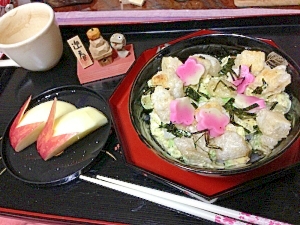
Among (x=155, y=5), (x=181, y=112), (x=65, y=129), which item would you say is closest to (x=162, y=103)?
(x=181, y=112)

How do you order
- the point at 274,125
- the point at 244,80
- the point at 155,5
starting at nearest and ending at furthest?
the point at 274,125 < the point at 244,80 < the point at 155,5

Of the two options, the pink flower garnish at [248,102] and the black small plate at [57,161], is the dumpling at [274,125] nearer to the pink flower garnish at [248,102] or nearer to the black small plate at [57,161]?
the pink flower garnish at [248,102]

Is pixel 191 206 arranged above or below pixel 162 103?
below

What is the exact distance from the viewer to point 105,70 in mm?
1178

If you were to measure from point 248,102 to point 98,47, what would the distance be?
1.58 ft

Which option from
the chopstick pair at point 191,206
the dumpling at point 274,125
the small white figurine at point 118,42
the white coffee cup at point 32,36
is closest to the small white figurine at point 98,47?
the small white figurine at point 118,42

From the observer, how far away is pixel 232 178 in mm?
867

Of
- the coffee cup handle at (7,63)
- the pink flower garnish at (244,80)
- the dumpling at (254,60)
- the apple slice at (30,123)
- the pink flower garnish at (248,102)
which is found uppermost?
the dumpling at (254,60)

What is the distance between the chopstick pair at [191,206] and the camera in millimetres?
798

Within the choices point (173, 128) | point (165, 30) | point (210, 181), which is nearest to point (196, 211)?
point (210, 181)

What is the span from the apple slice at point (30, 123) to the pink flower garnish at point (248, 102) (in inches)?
18.4

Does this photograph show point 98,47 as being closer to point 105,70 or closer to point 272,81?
point 105,70

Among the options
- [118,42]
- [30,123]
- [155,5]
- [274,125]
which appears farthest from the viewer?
[155,5]

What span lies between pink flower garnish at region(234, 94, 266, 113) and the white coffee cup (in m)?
0.59
